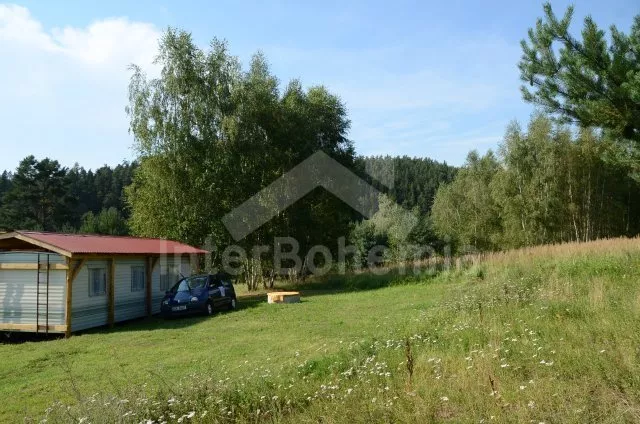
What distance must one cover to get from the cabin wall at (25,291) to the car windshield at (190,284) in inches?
165

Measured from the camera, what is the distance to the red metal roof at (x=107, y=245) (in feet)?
52.3

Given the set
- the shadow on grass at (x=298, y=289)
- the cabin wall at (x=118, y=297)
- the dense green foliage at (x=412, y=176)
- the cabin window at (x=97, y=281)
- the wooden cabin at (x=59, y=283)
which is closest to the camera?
the wooden cabin at (x=59, y=283)

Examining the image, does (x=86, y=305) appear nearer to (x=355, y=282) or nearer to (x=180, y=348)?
(x=180, y=348)

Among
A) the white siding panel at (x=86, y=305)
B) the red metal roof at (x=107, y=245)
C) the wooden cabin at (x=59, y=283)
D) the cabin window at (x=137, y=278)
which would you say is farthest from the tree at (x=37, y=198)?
the white siding panel at (x=86, y=305)

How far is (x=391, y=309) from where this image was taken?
651 inches

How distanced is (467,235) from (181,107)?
101 ft

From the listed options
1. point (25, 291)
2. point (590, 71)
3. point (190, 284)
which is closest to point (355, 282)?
point (190, 284)

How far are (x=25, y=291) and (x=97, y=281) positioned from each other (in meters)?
2.03

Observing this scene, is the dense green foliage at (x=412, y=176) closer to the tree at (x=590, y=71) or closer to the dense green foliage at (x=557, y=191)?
the dense green foliage at (x=557, y=191)

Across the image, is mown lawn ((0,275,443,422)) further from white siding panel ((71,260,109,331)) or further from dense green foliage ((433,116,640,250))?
dense green foliage ((433,116,640,250))

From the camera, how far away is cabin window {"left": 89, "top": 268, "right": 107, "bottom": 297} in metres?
17.0

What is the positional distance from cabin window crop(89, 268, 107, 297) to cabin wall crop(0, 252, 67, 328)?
1.13m

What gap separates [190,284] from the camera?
19344 millimetres

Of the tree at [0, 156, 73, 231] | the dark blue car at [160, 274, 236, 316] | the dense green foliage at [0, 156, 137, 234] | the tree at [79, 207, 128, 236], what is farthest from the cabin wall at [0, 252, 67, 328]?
the tree at [0, 156, 73, 231]
